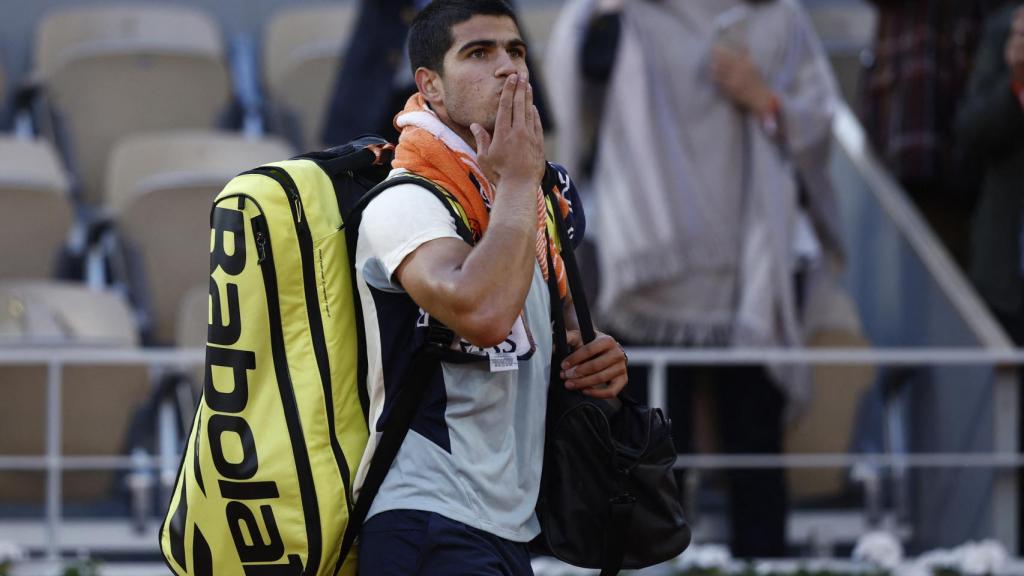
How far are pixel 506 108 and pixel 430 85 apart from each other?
22 centimetres

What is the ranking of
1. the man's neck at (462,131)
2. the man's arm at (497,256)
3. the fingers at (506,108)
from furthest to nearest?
the man's neck at (462,131) < the fingers at (506,108) < the man's arm at (497,256)

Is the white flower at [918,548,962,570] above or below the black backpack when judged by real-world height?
below

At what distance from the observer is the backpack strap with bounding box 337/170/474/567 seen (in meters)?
2.66

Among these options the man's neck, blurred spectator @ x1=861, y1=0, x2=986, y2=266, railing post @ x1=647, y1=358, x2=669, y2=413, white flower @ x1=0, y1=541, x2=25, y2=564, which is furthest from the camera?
blurred spectator @ x1=861, y1=0, x2=986, y2=266

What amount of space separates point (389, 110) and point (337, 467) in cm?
284

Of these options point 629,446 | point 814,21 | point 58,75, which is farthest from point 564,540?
point 814,21

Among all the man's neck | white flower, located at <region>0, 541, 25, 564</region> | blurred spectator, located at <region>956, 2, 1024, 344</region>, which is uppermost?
the man's neck

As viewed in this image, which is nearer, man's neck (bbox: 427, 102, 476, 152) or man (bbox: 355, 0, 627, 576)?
man (bbox: 355, 0, 627, 576)

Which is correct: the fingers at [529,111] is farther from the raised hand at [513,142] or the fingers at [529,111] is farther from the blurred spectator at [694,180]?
the blurred spectator at [694,180]

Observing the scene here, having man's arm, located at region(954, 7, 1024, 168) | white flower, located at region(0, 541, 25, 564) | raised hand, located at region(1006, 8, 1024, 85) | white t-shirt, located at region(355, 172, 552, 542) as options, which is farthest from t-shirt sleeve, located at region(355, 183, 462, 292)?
man's arm, located at region(954, 7, 1024, 168)

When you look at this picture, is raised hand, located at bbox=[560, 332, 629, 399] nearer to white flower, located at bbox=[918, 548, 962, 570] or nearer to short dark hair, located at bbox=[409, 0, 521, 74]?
short dark hair, located at bbox=[409, 0, 521, 74]

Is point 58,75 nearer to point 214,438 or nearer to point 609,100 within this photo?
point 609,100

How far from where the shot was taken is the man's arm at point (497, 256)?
8.25ft

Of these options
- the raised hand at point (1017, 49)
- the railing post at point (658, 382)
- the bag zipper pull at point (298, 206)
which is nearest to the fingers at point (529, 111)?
the bag zipper pull at point (298, 206)
